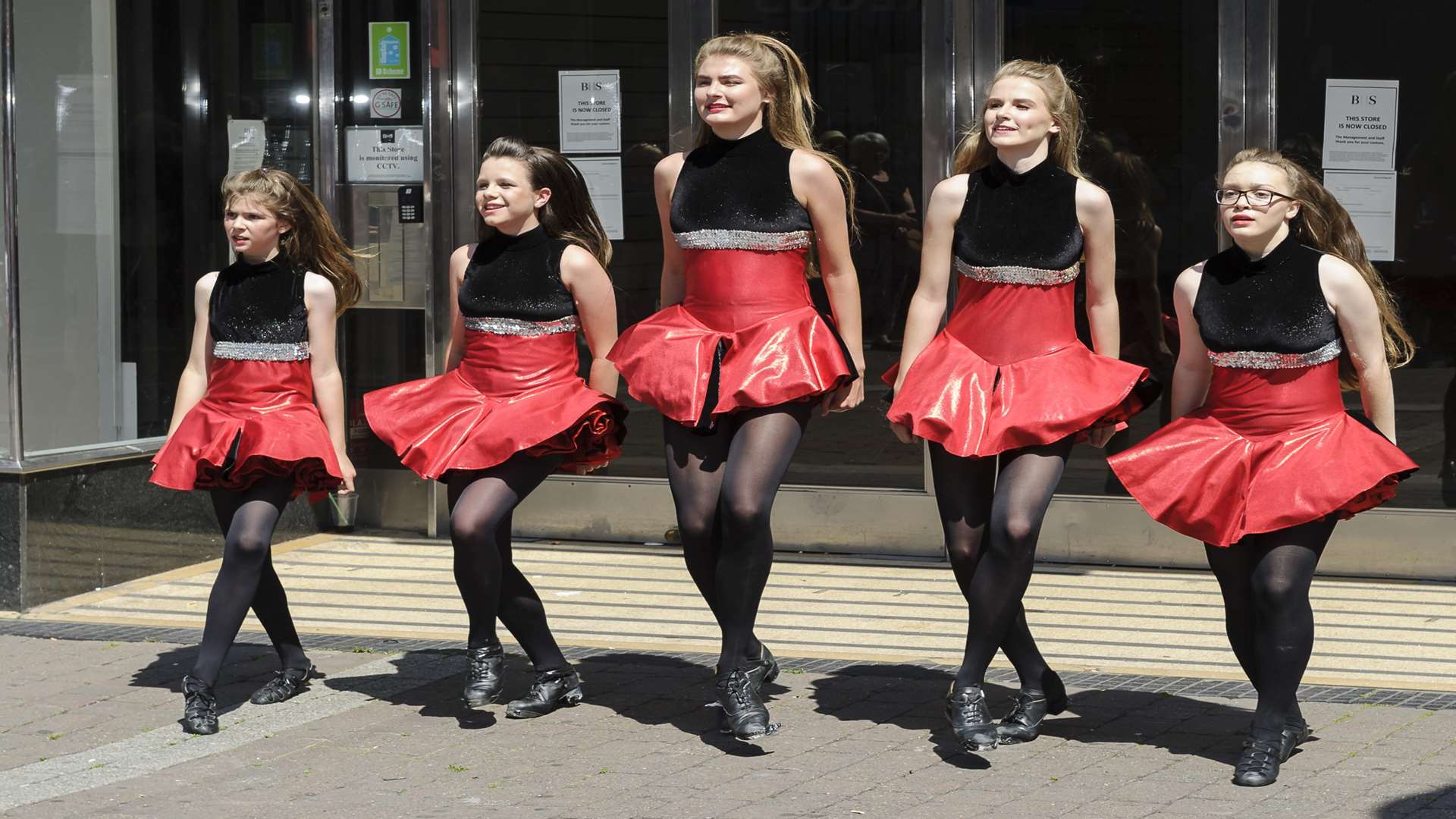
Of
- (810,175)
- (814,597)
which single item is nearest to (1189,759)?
(810,175)

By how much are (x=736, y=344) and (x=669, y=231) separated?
47 centimetres

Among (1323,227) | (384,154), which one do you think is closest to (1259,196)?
(1323,227)

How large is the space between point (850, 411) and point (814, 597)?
3.82ft

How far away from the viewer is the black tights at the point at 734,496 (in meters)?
5.43

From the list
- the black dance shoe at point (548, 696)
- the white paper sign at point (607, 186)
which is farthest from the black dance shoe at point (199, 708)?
the white paper sign at point (607, 186)

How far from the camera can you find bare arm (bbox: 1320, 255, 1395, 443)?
5.05 metres

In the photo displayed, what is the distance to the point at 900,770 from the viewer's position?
17.0ft

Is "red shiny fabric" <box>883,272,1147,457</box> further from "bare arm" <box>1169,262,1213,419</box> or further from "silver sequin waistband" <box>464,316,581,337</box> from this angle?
"silver sequin waistband" <box>464,316,581,337</box>

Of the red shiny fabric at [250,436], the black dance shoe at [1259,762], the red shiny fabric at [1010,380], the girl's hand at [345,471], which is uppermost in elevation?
the red shiny fabric at [1010,380]

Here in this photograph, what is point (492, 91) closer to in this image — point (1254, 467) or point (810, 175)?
point (810, 175)

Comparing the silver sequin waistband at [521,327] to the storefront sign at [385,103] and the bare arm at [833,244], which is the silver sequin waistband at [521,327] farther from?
the storefront sign at [385,103]

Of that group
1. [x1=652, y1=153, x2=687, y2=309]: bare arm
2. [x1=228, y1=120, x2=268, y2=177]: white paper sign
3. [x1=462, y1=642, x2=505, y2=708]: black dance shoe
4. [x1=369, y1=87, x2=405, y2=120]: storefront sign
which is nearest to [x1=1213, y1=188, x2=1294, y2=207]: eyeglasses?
[x1=652, y1=153, x2=687, y2=309]: bare arm

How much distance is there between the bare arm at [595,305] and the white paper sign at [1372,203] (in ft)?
11.4

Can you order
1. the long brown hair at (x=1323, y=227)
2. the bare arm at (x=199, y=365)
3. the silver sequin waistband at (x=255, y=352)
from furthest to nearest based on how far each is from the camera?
the bare arm at (x=199, y=365)
the silver sequin waistband at (x=255, y=352)
the long brown hair at (x=1323, y=227)
